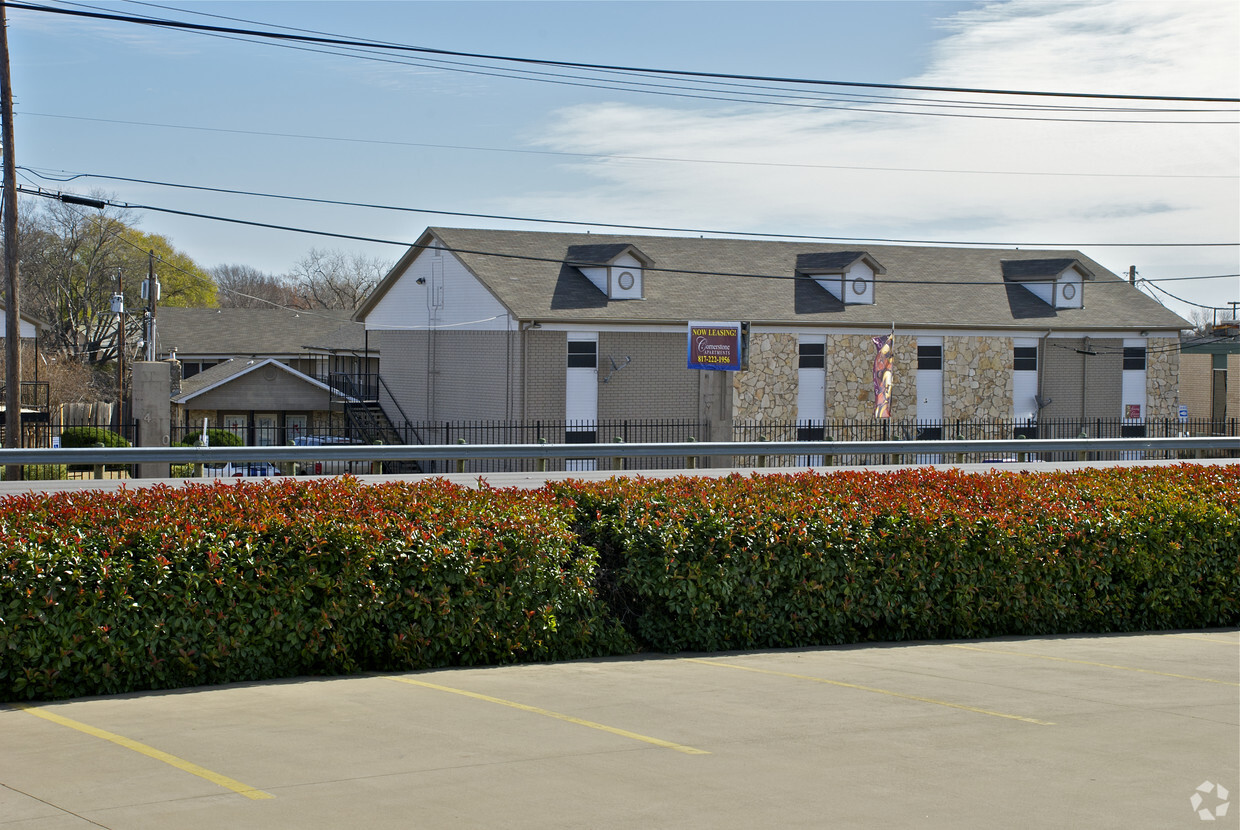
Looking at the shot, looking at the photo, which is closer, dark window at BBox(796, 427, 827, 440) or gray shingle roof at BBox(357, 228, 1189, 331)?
gray shingle roof at BBox(357, 228, 1189, 331)

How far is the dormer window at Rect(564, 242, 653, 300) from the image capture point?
39.5 meters

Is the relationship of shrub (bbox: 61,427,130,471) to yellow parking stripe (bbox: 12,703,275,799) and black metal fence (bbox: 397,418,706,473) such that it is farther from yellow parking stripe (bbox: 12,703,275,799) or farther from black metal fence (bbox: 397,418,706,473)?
yellow parking stripe (bbox: 12,703,275,799)

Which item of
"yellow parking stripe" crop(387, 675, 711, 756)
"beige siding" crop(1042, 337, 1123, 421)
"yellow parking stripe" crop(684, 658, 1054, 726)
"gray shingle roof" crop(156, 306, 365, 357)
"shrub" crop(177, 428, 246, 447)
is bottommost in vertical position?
"yellow parking stripe" crop(684, 658, 1054, 726)

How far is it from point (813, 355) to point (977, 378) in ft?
20.4

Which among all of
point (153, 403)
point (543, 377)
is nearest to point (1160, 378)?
point (543, 377)

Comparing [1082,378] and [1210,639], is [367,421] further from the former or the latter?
[1210,639]

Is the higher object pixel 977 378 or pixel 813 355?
pixel 813 355

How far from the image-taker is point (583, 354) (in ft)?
126

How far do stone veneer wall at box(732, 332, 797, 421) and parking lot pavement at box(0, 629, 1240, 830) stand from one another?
30736mm

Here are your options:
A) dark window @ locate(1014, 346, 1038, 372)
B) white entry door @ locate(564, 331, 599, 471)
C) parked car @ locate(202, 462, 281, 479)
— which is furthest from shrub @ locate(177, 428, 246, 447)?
dark window @ locate(1014, 346, 1038, 372)

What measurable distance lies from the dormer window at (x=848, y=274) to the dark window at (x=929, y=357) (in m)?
2.41

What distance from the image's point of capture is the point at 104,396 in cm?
6384

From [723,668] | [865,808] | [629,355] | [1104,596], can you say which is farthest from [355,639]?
[629,355]

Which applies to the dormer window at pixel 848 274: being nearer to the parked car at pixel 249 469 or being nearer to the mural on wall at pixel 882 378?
the mural on wall at pixel 882 378
